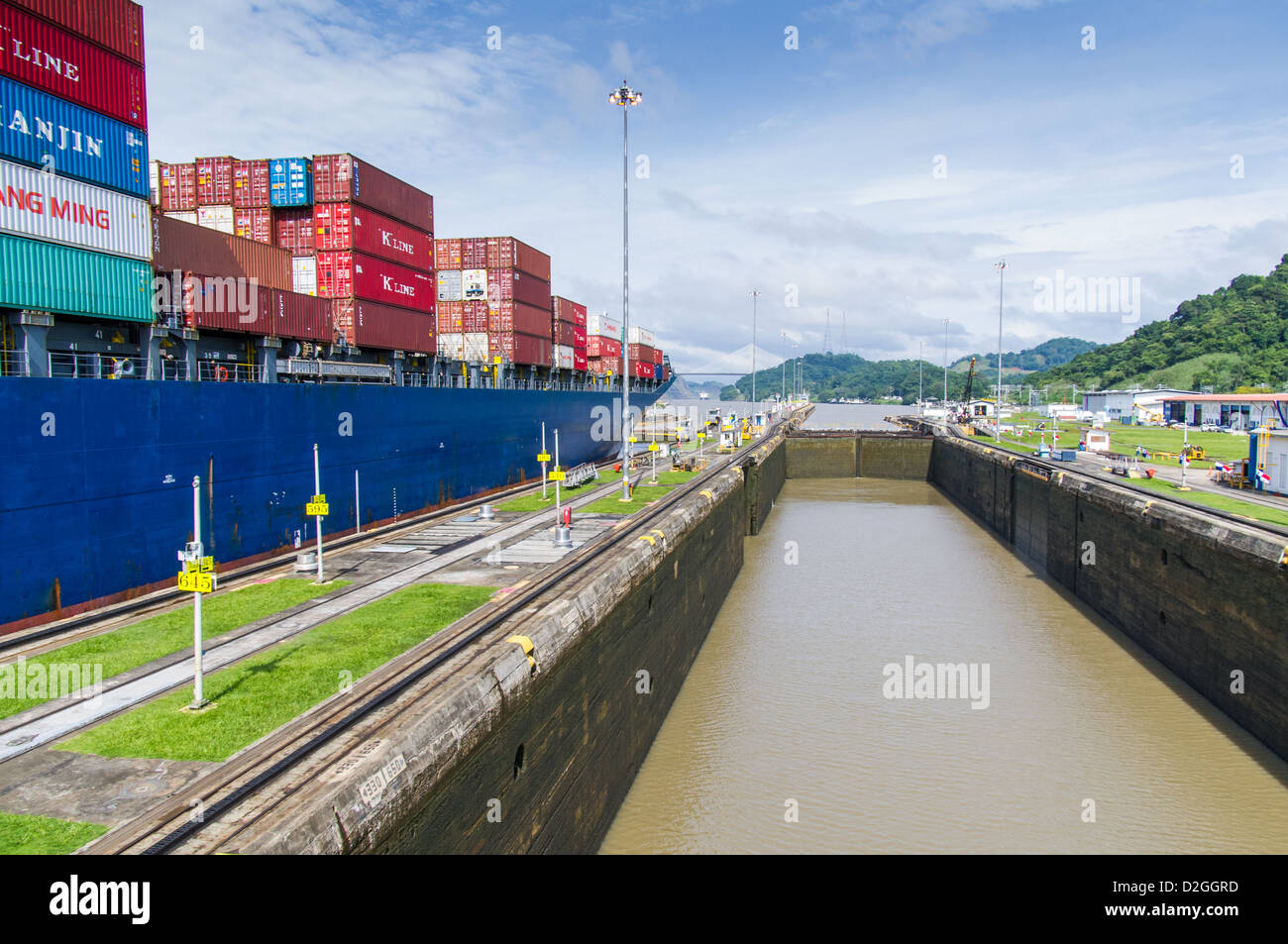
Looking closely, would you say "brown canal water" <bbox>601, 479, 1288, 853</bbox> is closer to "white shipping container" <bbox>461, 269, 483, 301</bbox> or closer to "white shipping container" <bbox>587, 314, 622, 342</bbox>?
"white shipping container" <bbox>461, 269, 483, 301</bbox>

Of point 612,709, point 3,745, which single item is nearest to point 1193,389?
point 612,709

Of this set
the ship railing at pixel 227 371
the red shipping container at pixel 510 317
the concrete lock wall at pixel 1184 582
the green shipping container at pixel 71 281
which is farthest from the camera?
the red shipping container at pixel 510 317

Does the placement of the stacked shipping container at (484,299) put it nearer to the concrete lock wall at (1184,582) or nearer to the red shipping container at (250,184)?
the red shipping container at (250,184)

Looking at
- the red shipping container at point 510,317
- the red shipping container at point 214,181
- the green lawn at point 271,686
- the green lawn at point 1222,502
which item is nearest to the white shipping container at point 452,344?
the red shipping container at point 510,317

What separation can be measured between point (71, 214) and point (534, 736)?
61.6 feet

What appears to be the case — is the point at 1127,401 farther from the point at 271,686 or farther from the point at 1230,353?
the point at 271,686

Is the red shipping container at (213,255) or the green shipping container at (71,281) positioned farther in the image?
the red shipping container at (213,255)

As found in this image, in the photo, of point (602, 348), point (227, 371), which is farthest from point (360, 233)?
point (602, 348)

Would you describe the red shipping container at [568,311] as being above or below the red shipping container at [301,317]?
above

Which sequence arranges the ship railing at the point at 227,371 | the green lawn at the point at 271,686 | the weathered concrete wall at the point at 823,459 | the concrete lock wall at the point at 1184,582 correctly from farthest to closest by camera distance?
1. the weathered concrete wall at the point at 823,459
2. the ship railing at the point at 227,371
3. the concrete lock wall at the point at 1184,582
4. the green lawn at the point at 271,686

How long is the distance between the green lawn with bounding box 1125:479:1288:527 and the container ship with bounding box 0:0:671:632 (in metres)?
37.4

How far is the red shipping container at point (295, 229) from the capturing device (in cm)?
3550

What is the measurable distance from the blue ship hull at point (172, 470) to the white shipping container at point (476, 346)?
51.5 feet

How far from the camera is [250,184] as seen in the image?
35.4 metres
